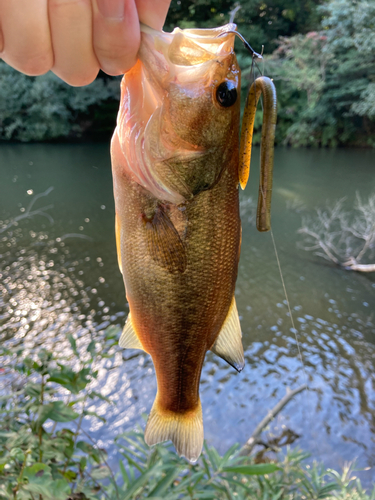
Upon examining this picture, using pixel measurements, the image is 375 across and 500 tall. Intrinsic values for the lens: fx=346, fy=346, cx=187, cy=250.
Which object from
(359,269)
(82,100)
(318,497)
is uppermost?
(82,100)

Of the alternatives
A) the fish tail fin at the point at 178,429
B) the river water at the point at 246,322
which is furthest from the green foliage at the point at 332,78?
the fish tail fin at the point at 178,429

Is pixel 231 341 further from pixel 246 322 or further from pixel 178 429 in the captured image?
pixel 246 322

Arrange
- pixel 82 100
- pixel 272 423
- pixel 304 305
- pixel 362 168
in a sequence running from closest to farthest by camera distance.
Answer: pixel 272 423 → pixel 304 305 → pixel 362 168 → pixel 82 100

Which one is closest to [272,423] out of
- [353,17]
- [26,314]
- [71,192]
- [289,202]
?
[26,314]

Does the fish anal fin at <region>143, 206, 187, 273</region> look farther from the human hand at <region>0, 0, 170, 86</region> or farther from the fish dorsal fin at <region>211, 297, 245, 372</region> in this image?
the human hand at <region>0, 0, 170, 86</region>

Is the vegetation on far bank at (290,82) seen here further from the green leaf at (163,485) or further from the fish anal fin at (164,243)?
the fish anal fin at (164,243)

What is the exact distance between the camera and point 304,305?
8.23 meters

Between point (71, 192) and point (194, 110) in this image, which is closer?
point (194, 110)

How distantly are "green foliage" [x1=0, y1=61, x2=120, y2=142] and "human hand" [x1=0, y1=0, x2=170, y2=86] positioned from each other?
904 inches

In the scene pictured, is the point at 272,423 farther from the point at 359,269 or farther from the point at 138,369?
the point at 359,269

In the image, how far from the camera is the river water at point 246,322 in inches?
215

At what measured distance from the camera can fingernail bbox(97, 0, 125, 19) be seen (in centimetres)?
76

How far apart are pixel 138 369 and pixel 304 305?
426 centimetres

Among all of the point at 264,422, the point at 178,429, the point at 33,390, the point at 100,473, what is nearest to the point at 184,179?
the point at 178,429
